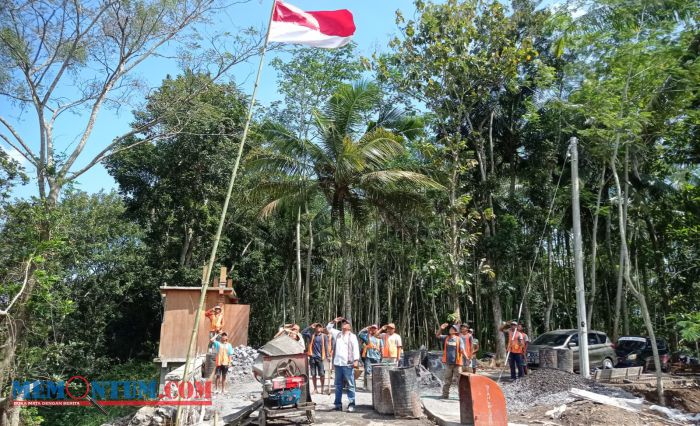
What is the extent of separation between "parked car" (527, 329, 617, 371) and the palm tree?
551 centimetres

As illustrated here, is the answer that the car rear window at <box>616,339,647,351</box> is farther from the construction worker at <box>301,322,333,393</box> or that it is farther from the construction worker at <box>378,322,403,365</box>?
the construction worker at <box>301,322,333,393</box>

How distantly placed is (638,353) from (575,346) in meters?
3.58

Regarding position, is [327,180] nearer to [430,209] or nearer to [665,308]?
[430,209]

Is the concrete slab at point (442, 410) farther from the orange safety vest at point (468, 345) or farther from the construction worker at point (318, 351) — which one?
the construction worker at point (318, 351)

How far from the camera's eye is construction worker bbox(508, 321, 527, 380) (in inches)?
466

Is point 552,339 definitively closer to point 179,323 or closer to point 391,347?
point 391,347

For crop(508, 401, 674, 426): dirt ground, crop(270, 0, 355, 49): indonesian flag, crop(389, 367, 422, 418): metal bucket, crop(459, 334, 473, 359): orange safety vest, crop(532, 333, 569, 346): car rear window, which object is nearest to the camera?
crop(270, 0, 355, 49): indonesian flag

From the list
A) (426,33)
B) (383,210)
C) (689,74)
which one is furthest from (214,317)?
(689,74)

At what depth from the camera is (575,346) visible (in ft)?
51.5

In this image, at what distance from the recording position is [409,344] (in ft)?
92.0

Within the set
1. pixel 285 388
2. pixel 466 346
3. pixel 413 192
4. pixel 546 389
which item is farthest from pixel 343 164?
pixel 285 388

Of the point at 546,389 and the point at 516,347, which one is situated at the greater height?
the point at 516,347

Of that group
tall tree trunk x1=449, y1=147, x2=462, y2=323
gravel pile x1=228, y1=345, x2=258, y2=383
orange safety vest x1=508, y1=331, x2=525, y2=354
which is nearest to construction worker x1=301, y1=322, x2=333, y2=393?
gravel pile x1=228, y1=345, x2=258, y2=383

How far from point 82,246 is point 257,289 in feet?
33.8
